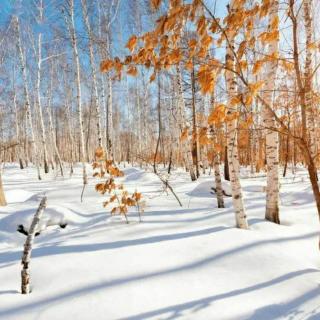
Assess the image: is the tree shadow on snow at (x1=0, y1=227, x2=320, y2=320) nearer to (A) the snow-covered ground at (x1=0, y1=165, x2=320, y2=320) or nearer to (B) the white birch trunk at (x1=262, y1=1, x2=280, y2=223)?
(A) the snow-covered ground at (x1=0, y1=165, x2=320, y2=320)

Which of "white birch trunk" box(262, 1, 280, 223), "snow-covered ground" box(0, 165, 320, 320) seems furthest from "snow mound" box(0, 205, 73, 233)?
"white birch trunk" box(262, 1, 280, 223)

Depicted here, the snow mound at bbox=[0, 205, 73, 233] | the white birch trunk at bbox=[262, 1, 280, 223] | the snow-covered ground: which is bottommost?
Result: the snow-covered ground

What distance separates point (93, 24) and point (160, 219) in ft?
44.4

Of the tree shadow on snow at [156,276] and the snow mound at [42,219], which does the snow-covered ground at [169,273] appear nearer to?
the tree shadow on snow at [156,276]

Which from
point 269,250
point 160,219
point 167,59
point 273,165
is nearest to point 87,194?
point 160,219

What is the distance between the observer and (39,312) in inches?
91.9

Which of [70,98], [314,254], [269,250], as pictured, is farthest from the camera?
[70,98]

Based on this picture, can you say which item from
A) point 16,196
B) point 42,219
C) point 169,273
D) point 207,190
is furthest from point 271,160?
point 16,196

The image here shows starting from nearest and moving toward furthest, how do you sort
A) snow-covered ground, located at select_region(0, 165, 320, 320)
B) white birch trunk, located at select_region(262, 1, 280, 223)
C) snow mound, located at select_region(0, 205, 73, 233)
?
1. snow-covered ground, located at select_region(0, 165, 320, 320)
2. white birch trunk, located at select_region(262, 1, 280, 223)
3. snow mound, located at select_region(0, 205, 73, 233)

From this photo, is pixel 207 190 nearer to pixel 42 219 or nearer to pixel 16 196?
pixel 42 219

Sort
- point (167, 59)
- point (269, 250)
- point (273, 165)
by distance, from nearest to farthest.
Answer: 1. point (167, 59)
2. point (269, 250)
3. point (273, 165)

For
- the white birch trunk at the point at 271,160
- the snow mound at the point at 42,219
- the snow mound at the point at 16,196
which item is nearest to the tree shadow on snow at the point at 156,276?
the white birch trunk at the point at 271,160

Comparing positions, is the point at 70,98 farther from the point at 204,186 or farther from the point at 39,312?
the point at 39,312

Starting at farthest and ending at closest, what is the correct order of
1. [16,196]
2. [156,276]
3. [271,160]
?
[16,196] < [271,160] < [156,276]
